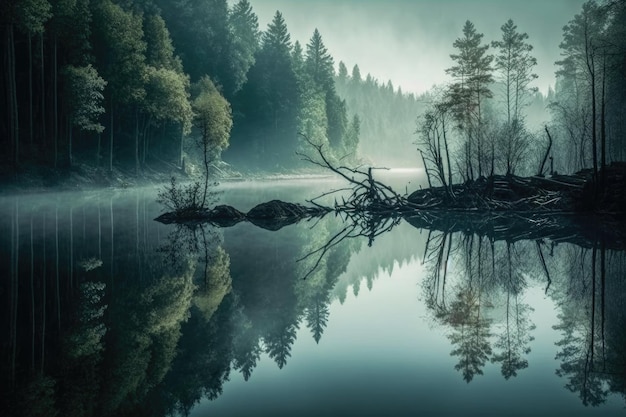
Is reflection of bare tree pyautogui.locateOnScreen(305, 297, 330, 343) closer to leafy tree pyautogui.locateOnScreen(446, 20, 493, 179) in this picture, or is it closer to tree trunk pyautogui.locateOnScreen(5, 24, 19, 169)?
tree trunk pyautogui.locateOnScreen(5, 24, 19, 169)

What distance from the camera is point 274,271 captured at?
33.4ft

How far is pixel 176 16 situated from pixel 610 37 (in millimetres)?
52282

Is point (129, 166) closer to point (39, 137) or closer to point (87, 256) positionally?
point (39, 137)

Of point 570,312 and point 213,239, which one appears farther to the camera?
point 213,239

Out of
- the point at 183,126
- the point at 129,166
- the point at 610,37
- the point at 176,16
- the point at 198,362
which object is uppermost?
the point at 176,16

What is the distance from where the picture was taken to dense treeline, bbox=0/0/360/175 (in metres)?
38.2

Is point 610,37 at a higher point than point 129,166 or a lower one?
higher

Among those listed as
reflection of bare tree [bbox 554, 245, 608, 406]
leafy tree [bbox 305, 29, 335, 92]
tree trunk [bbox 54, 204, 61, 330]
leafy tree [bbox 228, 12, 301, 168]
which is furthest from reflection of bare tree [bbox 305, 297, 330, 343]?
leafy tree [bbox 305, 29, 335, 92]

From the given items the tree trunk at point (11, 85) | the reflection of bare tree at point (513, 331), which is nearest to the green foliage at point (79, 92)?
the tree trunk at point (11, 85)

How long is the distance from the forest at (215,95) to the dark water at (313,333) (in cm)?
1202

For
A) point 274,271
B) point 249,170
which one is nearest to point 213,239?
point 274,271

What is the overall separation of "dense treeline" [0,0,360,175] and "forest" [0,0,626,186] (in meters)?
0.15

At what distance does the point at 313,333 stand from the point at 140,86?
43.8 m

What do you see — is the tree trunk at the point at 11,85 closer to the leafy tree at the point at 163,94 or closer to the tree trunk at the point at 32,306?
the leafy tree at the point at 163,94
